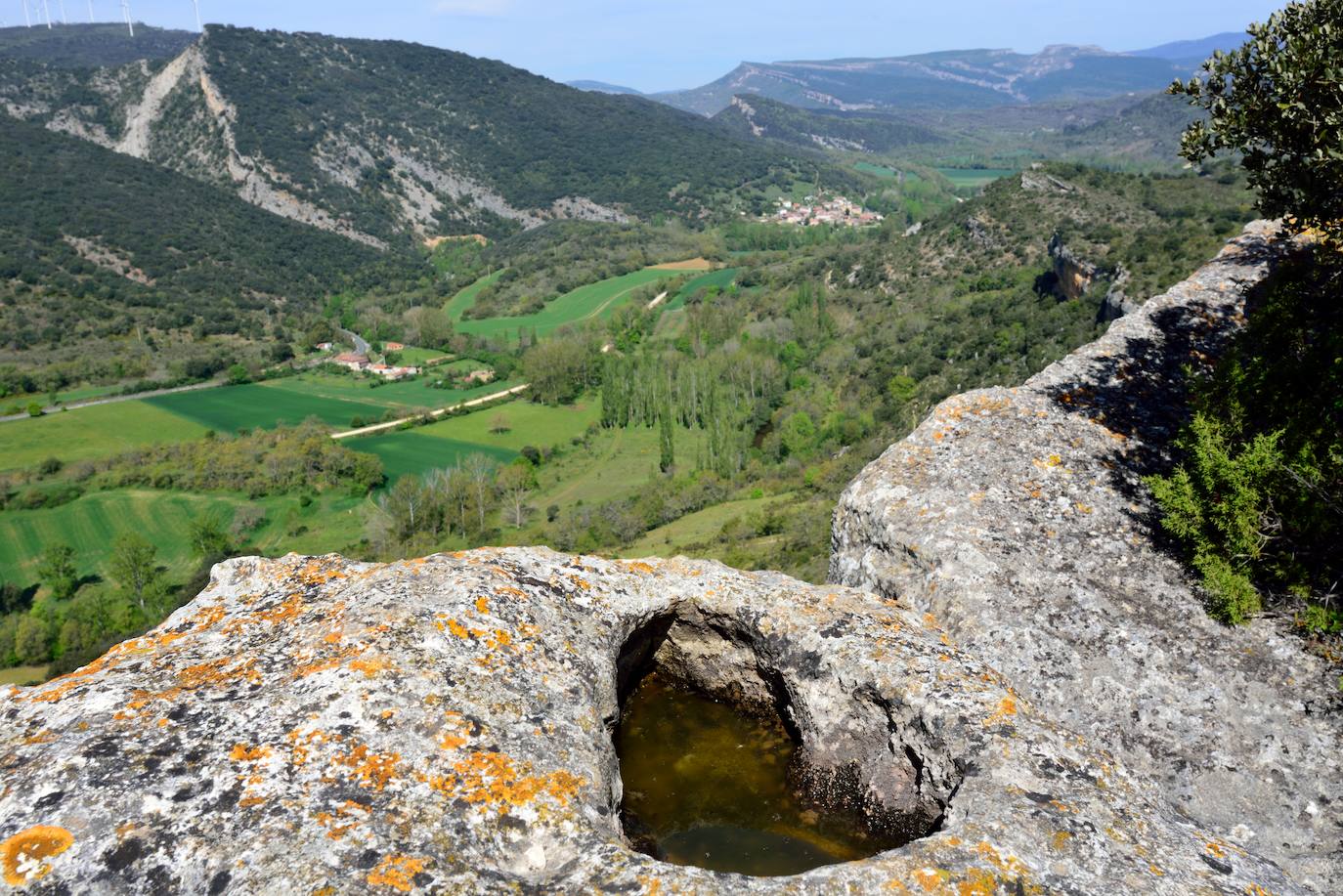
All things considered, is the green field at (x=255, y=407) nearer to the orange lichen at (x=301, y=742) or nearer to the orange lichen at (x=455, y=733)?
the orange lichen at (x=301, y=742)

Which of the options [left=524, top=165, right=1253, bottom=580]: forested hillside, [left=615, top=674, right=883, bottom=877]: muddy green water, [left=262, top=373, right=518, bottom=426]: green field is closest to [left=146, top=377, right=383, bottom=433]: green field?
[left=262, top=373, right=518, bottom=426]: green field

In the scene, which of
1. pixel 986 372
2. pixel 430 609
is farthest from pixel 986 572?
pixel 986 372

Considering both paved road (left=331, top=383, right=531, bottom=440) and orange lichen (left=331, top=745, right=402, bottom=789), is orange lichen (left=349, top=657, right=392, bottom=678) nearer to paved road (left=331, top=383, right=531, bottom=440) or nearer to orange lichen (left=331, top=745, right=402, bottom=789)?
orange lichen (left=331, top=745, right=402, bottom=789)

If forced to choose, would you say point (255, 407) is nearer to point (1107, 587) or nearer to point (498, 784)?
point (498, 784)

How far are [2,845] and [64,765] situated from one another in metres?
0.62

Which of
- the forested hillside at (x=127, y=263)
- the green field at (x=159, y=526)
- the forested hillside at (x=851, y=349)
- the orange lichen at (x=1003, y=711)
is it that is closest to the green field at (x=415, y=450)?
the green field at (x=159, y=526)

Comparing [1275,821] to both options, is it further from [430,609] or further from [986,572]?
[430,609]

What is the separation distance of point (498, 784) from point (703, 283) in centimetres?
17058

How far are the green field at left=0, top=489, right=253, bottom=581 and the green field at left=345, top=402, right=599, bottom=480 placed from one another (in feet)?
58.4

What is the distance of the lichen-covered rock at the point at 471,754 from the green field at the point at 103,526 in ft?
246

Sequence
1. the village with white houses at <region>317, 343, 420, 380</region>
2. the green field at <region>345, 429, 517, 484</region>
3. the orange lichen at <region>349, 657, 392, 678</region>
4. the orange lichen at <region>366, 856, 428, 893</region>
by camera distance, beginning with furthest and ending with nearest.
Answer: the village with white houses at <region>317, 343, 420, 380</region> → the green field at <region>345, 429, 517, 484</region> → the orange lichen at <region>349, 657, 392, 678</region> → the orange lichen at <region>366, 856, 428, 893</region>

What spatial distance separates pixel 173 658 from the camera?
6711 mm

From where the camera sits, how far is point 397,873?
4910 mm

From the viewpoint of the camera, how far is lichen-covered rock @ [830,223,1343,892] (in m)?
7.16
